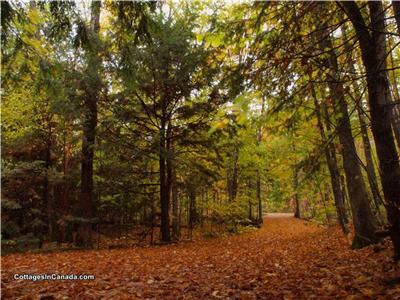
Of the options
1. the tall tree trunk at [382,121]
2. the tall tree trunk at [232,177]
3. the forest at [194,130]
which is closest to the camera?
the tall tree trunk at [382,121]

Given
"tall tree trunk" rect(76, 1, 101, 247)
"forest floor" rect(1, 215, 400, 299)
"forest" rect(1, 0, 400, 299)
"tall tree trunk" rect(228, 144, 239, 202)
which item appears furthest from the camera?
"tall tree trunk" rect(228, 144, 239, 202)

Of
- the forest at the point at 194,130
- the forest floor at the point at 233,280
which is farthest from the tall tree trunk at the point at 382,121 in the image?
the forest floor at the point at 233,280

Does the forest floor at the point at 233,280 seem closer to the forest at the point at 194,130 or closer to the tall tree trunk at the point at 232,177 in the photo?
the forest at the point at 194,130

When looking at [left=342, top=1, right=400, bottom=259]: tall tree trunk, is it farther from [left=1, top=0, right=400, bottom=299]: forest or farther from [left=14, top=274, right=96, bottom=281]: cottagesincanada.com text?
[left=14, top=274, right=96, bottom=281]: cottagesincanada.com text

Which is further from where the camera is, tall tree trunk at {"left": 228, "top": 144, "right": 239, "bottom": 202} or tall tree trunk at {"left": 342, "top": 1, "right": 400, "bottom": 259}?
tall tree trunk at {"left": 228, "top": 144, "right": 239, "bottom": 202}

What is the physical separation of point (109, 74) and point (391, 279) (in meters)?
11.3

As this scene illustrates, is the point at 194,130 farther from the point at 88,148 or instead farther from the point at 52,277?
the point at 52,277

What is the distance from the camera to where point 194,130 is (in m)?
13.1

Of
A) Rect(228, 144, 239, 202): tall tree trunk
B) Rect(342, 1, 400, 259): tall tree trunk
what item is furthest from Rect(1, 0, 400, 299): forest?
Rect(228, 144, 239, 202): tall tree trunk

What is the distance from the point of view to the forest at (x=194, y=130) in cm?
466

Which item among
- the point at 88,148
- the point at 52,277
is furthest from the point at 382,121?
the point at 88,148

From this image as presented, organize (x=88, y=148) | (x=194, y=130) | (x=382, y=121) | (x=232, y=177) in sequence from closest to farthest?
(x=382, y=121), (x=88, y=148), (x=194, y=130), (x=232, y=177)

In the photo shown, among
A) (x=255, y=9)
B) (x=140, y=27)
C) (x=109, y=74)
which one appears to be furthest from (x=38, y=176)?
(x=255, y=9)

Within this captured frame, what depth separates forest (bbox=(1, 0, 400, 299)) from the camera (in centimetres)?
466
